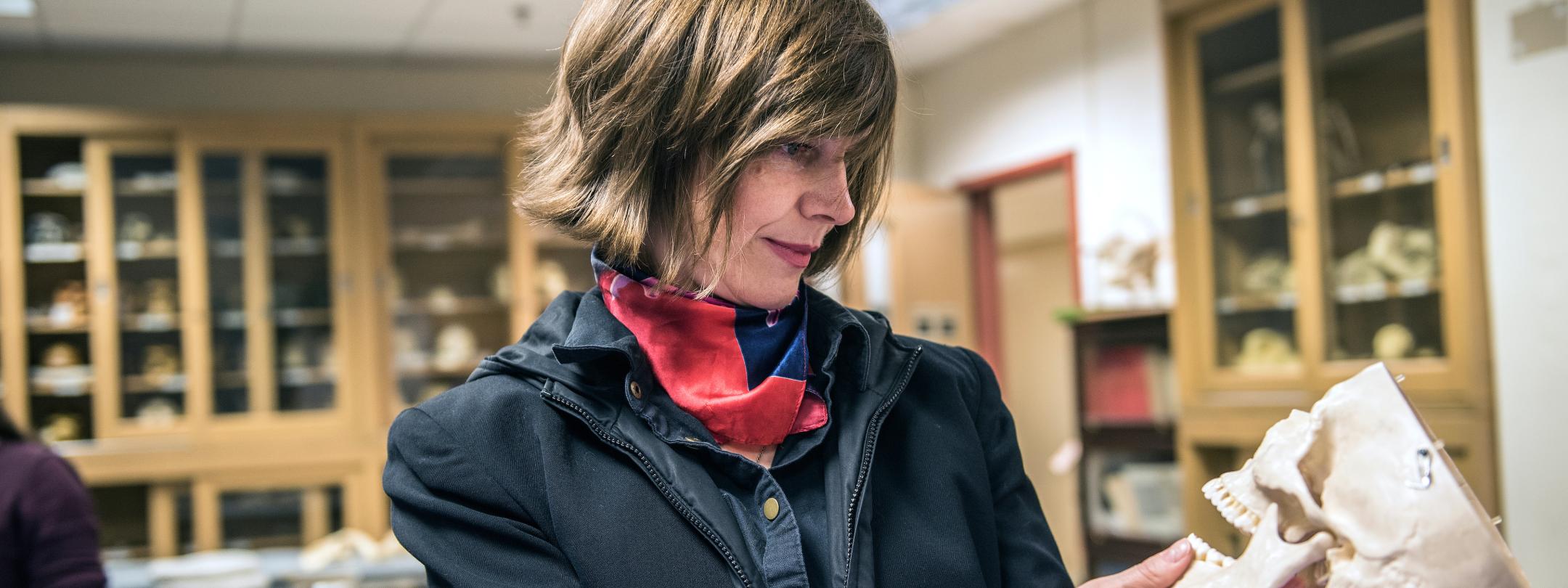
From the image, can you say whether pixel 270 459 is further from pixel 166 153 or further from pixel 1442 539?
pixel 1442 539

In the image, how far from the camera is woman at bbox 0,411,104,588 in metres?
2.30

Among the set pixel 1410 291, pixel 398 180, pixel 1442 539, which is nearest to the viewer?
pixel 1442 539

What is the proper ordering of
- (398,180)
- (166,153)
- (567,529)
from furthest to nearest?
(398,180) < (166,153) < (567,529)

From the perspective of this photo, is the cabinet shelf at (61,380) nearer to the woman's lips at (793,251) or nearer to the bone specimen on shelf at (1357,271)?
the bone specimen on shelf at (1357,271)

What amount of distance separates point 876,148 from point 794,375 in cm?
21

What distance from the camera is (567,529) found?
0.89 meters

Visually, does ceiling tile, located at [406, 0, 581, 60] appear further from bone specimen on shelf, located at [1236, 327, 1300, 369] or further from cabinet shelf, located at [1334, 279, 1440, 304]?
cabinet shelf, located at [1334, 279, 1440, 304]

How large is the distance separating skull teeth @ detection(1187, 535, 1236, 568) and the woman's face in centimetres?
38

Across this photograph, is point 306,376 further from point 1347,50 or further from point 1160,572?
point 1160,572

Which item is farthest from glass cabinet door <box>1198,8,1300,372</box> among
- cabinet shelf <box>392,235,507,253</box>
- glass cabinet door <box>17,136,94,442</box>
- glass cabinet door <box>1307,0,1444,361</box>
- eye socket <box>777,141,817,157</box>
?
glass cabinet door <box>17,136,94,442</box>

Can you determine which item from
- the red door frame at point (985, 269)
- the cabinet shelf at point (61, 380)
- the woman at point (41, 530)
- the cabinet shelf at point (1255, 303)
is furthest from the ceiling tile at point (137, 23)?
the cabinet shelf at point (1255, 303)

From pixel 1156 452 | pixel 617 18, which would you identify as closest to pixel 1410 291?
pixel 1156 452

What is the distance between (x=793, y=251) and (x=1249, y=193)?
3071mm

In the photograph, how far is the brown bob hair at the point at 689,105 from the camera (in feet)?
2.95
